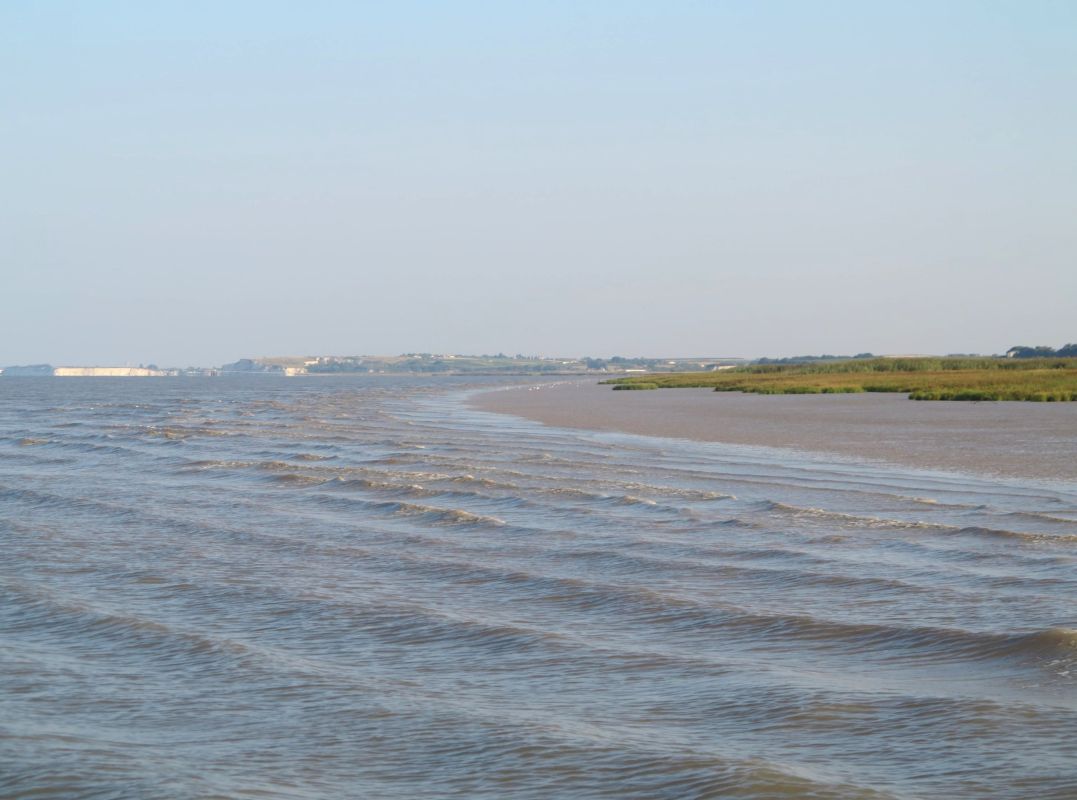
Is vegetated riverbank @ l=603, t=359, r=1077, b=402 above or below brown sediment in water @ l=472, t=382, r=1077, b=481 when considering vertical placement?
above

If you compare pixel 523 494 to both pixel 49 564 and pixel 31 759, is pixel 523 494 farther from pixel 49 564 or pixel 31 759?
pixel 31 759

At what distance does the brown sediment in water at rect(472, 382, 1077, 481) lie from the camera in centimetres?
2569

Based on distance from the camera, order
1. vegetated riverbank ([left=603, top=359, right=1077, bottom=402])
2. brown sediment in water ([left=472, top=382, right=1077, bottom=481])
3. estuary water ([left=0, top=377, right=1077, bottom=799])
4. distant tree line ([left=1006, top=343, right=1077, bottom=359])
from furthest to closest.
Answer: distant tree line ([left=1006, top=343, right=1077, bottom=359]), vegetated riverbank ([left=603, top=359, right=1077, bottom=402]), brown sediment in water ([left=472, top=382, right=1077, bottom=481]), estuary water ([left=0, top=377, right=1077, bottom=799])

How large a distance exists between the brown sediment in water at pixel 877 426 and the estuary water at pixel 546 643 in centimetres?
487

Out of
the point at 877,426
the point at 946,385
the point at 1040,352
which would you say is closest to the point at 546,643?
the point at 877,426

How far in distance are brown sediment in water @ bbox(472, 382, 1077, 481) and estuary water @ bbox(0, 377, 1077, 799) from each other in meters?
4.87


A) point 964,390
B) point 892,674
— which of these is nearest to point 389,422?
point 964,390

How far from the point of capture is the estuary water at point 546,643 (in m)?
7.02

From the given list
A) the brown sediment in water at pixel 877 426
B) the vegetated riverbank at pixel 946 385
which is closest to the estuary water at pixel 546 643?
the brown sediment in water at pixel 877 426

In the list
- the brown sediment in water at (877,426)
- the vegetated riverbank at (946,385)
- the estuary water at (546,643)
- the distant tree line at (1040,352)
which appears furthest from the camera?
the distant tree line at (1040,352)

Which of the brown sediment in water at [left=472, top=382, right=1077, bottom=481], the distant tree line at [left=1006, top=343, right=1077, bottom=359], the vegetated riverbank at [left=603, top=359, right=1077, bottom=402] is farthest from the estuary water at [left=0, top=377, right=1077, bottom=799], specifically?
the distant tree line at [left=1006, top=343, right=1077, bottom=359]

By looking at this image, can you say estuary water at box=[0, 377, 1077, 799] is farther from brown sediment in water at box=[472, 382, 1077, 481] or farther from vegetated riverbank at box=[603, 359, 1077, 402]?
vegetated riverbank at box=[603, 359, 1077, 402]

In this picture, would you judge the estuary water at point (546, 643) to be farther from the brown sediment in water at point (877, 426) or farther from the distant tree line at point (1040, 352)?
the distant tree line at point (1040, 352)

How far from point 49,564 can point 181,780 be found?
7933 mm
